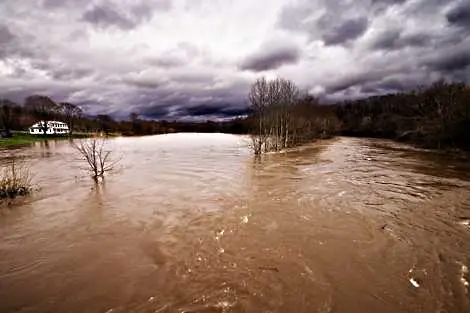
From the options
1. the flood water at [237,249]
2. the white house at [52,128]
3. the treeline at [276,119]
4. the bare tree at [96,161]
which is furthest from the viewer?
the white house at [52,128]

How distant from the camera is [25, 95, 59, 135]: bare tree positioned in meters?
84.8

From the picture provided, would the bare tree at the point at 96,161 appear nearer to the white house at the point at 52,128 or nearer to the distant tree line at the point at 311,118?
the distant tree line at the point at 311,118

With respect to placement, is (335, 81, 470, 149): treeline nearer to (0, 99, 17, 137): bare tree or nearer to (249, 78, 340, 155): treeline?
(249, 78, 340, 155): treeline

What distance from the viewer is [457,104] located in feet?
113

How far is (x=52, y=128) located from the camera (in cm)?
8769

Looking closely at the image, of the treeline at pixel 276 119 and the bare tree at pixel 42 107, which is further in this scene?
the bare tree at pixel 42 107

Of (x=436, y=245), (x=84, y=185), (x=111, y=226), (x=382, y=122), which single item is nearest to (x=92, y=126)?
(x=382, y=122)

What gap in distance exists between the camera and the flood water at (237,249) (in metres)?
6.05

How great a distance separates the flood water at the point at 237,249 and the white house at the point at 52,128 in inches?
3091

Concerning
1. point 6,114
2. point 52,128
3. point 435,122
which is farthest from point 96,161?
point 52,128

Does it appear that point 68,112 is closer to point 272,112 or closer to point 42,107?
point 42,107

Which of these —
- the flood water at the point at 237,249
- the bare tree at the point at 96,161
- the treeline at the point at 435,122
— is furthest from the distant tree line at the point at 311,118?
the flood water at the point at 237,249

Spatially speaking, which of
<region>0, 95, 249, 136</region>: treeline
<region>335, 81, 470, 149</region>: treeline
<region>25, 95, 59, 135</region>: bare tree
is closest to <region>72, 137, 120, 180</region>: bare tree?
<region>335, 81, 470, 149</region>: treeline

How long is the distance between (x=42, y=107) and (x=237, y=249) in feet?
307
